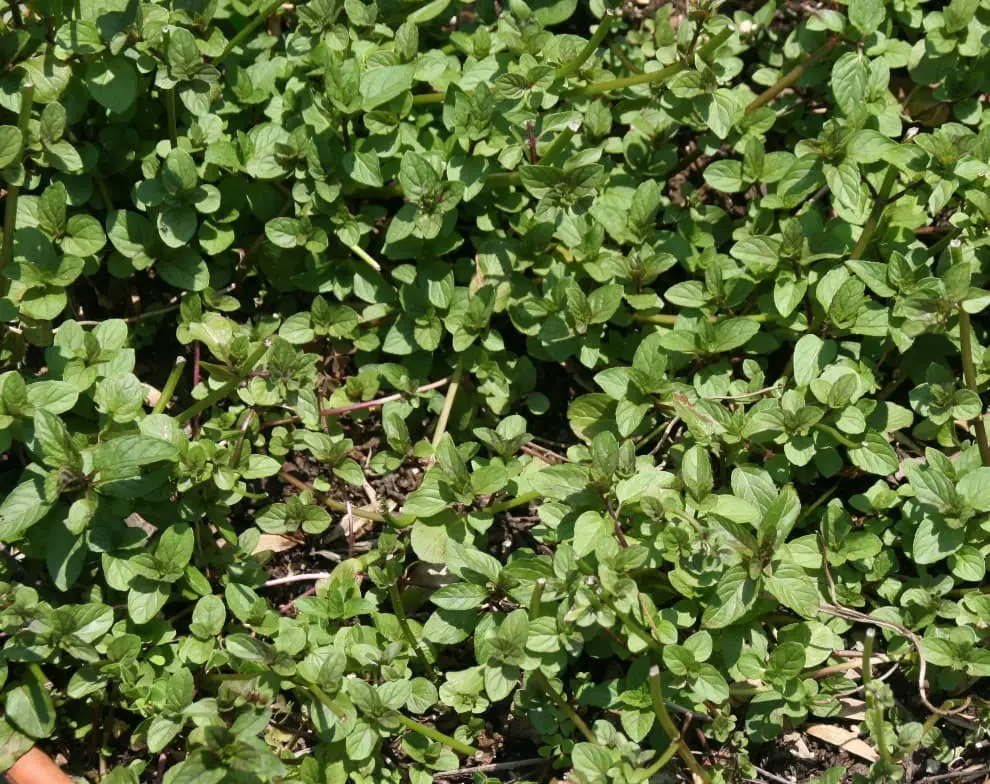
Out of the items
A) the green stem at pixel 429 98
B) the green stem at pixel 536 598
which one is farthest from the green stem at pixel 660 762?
the green stem at pixel 429 98

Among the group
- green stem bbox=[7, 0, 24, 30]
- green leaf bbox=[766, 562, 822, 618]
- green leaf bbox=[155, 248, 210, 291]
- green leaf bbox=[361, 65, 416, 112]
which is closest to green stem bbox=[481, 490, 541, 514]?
green leaf bbox=[766, 562, 822, 618]

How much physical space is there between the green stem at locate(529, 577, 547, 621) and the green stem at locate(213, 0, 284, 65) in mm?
1808

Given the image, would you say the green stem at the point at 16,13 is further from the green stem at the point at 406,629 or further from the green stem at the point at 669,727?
the green stem at the point at 669,727

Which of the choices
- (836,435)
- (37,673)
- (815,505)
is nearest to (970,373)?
(836,435)

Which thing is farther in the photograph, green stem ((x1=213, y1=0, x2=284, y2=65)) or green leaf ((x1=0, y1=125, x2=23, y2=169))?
green stem ((x1=213, y1=0, x2=284, y2=65))

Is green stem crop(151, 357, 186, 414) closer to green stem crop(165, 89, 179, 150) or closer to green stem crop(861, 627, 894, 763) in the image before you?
green stem crop(165, 89, 179, 150)

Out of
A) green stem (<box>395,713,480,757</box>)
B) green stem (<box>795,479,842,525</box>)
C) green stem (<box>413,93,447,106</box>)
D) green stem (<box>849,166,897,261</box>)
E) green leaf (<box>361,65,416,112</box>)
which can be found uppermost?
green leaf (<box>361,65,416,112</box>)

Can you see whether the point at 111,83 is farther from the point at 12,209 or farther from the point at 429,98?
the point at 429,98

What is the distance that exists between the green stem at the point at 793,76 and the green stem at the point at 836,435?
114 cm

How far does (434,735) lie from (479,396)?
41.5 inches

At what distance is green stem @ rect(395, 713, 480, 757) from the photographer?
2.88 meters

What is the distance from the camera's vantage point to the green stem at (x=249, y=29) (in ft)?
10.6

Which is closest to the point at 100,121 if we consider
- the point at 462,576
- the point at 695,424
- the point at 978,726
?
the point at 462,576

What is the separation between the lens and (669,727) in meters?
2.83
